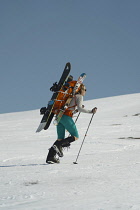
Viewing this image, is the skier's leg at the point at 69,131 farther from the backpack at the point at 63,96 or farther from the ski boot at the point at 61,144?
the backpack at the point at 63,96

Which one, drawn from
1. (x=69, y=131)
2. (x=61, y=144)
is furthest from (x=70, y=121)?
(x=61, y=144)

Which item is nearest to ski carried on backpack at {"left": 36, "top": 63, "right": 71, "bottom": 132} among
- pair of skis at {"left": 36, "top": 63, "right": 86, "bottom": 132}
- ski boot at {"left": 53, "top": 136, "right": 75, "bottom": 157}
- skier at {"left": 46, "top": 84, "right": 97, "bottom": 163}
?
pair of skis at {"left": 36, "top": 63, "right": 86, "bottom": 132}

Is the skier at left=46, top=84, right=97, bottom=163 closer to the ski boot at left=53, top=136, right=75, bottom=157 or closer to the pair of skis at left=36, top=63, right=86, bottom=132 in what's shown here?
the ski boot at left=53, top=136, right=75, bottom=157

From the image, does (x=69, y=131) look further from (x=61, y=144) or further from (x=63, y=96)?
(x=63, y=96)

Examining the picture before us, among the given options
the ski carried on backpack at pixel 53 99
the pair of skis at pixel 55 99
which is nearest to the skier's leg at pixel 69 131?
the pair of skis at pixel 55 99

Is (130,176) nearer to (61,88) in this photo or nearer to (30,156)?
(61,88)

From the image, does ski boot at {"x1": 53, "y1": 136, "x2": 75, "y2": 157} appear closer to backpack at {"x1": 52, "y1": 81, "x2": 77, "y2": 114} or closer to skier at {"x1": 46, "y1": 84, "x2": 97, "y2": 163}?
skier at {"x1": 46, "y1": 84, "x2": 97, "y2": 163}

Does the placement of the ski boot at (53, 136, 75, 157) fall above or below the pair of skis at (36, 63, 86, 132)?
below

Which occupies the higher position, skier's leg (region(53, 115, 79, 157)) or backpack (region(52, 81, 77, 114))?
backpack (region(52, 81, 77, 114))

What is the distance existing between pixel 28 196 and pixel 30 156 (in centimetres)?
428

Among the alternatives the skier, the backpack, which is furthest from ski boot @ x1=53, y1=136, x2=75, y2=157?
the backpack

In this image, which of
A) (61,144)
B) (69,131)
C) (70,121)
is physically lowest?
(61,144)

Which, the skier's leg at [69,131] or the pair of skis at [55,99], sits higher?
the pair of skis at [55,99]

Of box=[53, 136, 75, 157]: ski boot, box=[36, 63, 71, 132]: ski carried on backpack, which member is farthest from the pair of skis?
box=[53, 136, 75, 157]: ski boot
